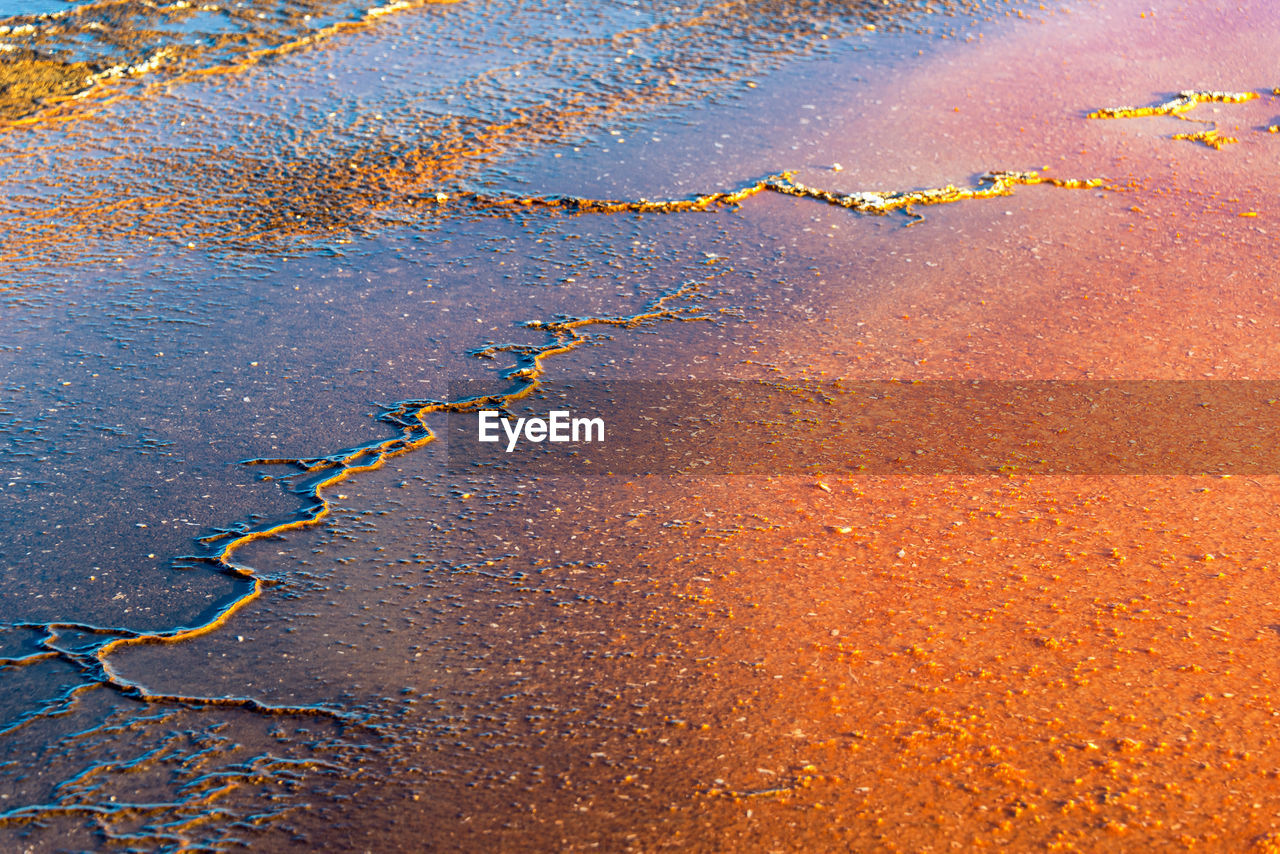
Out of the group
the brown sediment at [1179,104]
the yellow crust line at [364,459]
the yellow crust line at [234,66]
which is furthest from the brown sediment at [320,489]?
the yellow crust line at [234,66]

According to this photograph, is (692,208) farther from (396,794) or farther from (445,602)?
(396,794)

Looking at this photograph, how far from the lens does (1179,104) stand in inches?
210

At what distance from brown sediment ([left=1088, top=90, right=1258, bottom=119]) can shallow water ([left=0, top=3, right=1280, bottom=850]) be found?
95 mm

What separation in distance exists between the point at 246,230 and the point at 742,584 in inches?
109

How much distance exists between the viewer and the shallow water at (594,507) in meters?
2.03

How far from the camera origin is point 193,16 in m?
5.99

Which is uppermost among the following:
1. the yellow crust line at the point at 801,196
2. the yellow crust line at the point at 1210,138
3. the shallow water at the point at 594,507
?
the yellow crust line at the point at 1210,138

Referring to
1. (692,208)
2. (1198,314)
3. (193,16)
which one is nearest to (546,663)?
(692,208)

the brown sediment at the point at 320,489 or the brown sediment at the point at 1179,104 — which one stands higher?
the brown sediment at the point at 1179,104

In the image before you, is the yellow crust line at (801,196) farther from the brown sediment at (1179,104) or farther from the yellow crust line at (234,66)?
the yellow crust line at (234,66)
